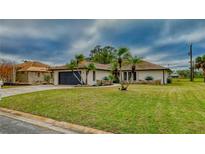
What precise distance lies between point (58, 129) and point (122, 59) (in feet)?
21.0

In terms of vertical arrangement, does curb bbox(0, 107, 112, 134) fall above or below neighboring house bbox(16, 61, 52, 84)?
below

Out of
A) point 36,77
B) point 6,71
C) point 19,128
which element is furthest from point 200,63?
point 19,128

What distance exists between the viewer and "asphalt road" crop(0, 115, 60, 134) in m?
3.76

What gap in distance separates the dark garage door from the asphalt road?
1261 centimetres

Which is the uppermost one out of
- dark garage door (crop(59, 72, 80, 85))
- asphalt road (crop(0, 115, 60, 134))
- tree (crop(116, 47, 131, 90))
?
tree (crop(116, 47, 131, 90))

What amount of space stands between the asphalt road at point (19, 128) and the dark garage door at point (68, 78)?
41.4 feet

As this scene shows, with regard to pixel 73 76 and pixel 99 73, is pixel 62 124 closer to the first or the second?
pixel 73 76

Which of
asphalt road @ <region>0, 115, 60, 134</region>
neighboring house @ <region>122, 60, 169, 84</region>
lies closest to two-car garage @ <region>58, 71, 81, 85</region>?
neighboring house @ <region>122, 60, 169, 84</region>

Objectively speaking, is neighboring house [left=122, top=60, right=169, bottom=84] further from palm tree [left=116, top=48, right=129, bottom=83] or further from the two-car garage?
palm tree [left=116, top=48, right=129, bottom=83]

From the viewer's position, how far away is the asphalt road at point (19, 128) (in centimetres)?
376

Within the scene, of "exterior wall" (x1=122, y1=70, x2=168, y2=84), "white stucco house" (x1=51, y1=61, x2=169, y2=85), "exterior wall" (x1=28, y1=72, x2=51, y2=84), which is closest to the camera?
"white stucco house" (x1=51, y1=61, x2=169, y2=85)
